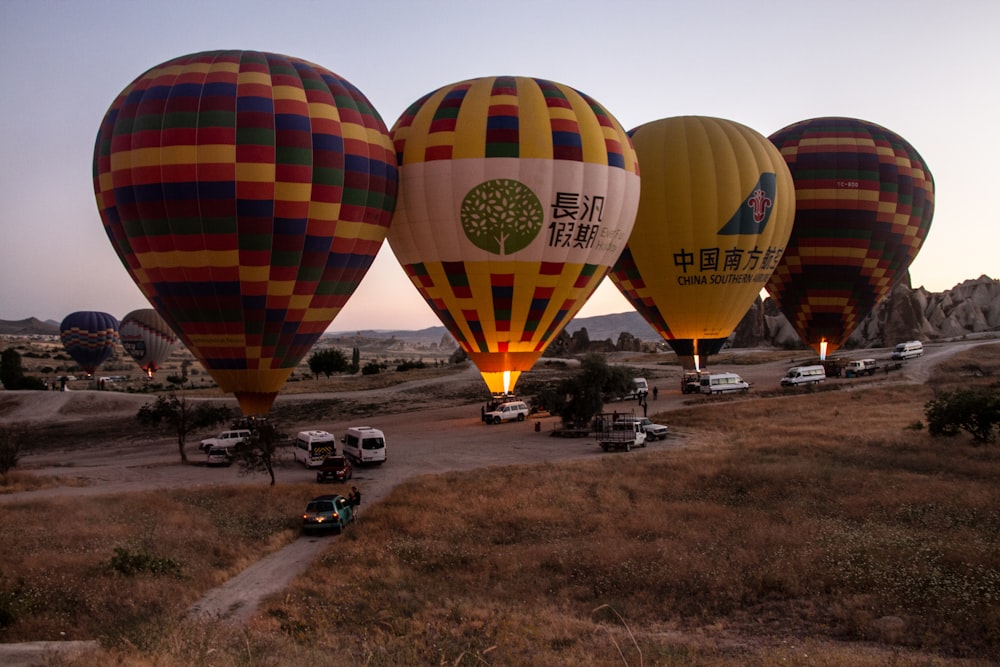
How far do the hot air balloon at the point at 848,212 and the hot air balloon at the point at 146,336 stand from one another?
64839 millimetres

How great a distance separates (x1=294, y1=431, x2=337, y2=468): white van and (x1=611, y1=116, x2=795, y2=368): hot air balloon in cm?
1970

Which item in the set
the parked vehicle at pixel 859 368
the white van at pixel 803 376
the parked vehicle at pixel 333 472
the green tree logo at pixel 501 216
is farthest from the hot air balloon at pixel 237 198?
the parked vehicle at pixel 859 368

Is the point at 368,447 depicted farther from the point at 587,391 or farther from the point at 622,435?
the point at 587,391

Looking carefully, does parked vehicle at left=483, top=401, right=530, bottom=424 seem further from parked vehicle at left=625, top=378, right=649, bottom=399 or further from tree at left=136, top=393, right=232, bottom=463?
tree at left=136, top=393, right=232, bottom=463

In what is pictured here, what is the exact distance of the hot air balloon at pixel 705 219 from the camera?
3928cm

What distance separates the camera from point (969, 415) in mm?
29203

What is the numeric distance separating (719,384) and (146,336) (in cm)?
6204

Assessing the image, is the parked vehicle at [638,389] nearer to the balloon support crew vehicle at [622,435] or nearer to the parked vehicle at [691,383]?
the parked vehicle at [691,383]

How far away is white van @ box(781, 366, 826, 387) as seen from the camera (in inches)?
→ 2066

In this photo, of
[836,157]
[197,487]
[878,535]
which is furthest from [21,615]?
[836,157]

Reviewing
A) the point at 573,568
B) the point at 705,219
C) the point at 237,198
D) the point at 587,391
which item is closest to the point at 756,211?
the point at 705,219

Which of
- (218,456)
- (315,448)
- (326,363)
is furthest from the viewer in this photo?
(326,363)

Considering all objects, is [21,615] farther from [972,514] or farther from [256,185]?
[972,514]

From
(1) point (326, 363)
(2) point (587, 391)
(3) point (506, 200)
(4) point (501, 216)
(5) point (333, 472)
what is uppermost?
(3) point (506, 200)
